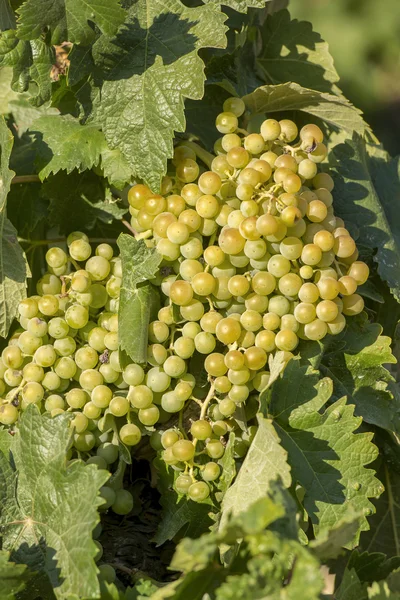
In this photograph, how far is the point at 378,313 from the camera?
1197mm

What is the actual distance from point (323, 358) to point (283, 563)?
39 cm

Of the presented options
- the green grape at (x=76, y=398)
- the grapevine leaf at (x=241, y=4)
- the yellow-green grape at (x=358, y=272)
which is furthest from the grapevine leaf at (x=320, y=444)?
the grapevine leaf at (x=241, y=4)

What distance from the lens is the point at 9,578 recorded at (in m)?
0.84

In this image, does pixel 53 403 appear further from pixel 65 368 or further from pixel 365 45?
pixel 365 45

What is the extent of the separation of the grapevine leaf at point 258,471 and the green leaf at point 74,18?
535 millimetres

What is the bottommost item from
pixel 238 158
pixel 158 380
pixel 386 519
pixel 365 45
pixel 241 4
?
pixel 365 45

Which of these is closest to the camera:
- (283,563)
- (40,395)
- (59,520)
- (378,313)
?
(283,563)

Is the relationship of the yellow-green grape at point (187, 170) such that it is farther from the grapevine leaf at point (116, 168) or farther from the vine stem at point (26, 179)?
the vine stem at point (26, 179)

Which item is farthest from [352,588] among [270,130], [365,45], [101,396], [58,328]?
[365,45]

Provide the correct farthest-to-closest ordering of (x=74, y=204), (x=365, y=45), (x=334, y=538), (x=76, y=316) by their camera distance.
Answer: (x=365, y=45), (x=74, y=204), (x=76, y=316), (x=334, y=538)

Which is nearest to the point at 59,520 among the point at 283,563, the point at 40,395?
the point at 40,395

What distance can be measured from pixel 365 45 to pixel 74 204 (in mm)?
6017

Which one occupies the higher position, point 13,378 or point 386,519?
point 13,378

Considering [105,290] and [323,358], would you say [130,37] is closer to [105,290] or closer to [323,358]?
[105,290]
